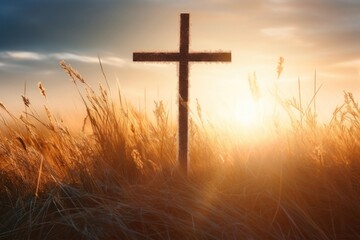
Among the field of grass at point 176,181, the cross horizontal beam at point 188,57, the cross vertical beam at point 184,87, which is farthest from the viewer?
the cross horizontal beam at point 188,57

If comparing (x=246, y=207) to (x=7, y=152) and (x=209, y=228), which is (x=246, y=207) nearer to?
(x=209, y=228)

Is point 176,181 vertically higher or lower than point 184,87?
lower

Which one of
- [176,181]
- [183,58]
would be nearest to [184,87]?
[183,58]

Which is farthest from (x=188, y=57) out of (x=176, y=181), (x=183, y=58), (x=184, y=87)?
(x=176, y=181)

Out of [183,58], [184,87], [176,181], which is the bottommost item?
[176,181]

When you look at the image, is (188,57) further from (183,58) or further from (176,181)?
(176,181)

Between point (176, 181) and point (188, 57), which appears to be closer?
point (176, 181)

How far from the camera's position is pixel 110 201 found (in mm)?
3369

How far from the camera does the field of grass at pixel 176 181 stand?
325cm

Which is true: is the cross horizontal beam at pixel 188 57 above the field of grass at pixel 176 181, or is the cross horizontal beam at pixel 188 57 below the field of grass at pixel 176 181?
above

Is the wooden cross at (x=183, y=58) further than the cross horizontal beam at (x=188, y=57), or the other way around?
the cross horizontal beam at (x=188, y=57)

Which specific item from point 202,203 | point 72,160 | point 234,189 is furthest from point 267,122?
point 72,160

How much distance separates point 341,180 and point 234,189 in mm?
788

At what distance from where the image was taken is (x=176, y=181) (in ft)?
12.6
